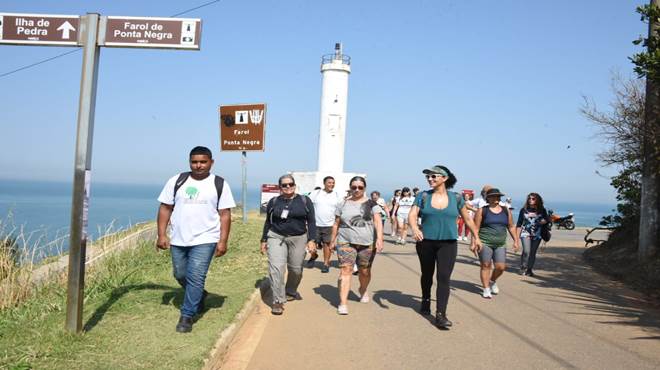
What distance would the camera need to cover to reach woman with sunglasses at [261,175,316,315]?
7328 millimetres

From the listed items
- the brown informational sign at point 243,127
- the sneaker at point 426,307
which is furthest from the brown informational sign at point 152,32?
the brown informational sign at point 243,127

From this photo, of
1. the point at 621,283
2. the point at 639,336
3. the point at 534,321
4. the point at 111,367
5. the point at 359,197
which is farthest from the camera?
the point at 621,283

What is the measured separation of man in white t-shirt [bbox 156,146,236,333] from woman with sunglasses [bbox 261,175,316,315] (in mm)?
1520

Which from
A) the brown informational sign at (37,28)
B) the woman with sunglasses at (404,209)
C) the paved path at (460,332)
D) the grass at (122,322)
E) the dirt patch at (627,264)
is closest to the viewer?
the grass at (122,322)

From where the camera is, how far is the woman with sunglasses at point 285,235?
289 inches

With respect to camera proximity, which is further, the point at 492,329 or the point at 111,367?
the point at 492,329

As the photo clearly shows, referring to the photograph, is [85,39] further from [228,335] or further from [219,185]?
[228,335]

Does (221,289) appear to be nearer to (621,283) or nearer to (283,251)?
(283,251)

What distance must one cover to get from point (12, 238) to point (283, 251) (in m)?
4.50

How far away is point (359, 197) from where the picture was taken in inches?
306

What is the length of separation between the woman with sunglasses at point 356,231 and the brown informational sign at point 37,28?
380cm

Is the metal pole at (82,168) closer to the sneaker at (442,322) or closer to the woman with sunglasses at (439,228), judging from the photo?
the woman with sunglasses at (439,228)

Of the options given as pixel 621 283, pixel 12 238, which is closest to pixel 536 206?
pixel 621 283

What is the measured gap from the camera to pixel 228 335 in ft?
18.7
